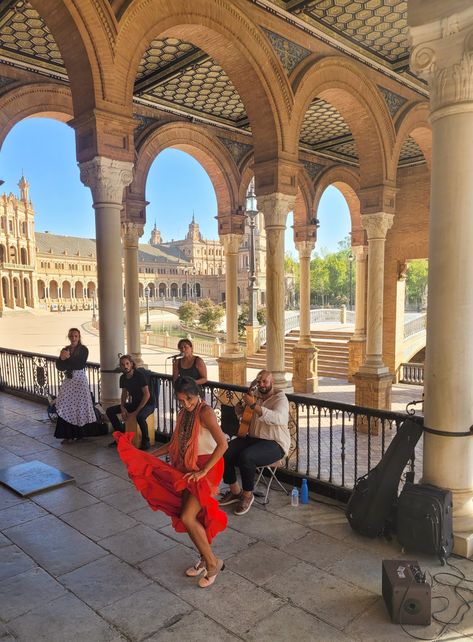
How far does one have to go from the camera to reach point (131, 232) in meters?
11.1

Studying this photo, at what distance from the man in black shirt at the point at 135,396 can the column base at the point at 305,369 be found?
30.0ft

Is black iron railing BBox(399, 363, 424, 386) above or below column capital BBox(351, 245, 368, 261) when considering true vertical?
below

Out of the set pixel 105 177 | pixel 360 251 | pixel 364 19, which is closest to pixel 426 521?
pixel 105 177

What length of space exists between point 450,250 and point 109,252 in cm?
413

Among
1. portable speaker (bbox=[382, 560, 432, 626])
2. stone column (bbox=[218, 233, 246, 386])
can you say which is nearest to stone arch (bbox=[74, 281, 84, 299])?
stone column (bbox=[218, 233, 246, 386])

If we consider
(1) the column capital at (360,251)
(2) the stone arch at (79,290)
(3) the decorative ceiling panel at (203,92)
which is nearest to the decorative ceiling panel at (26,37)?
(3) the decorative ceiling panel at (203,92)

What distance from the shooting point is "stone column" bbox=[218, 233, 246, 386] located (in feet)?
42.1

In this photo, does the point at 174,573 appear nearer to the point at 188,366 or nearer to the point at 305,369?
the point at 188,366

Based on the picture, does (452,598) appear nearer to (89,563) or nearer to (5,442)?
(89,563)

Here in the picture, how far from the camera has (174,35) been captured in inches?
251

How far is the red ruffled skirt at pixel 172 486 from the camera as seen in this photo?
10.0 feet

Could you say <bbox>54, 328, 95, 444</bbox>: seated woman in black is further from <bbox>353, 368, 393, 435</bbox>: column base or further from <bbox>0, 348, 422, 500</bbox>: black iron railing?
<bbox>353, 368, 393, 435</bbox>: column base

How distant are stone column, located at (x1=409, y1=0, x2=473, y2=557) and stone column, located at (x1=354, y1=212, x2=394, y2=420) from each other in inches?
244

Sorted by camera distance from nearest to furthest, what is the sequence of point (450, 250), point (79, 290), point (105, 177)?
point (450, 250), point (105, 177), point (79, 290)
